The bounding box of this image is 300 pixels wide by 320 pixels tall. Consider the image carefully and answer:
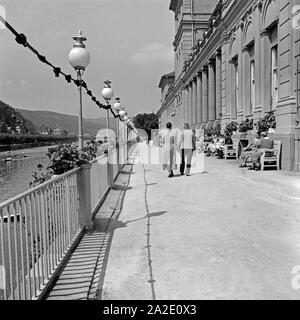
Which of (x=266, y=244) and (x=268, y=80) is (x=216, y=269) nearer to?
(x=266, y=244)

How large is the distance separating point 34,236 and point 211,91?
101 feet

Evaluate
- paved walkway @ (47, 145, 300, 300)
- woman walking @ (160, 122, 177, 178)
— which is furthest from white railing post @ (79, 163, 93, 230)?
woman walking @ (160, 122, 177, 178)

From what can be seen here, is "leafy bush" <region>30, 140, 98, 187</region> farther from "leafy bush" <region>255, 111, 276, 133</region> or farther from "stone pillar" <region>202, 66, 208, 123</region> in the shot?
"stone pillar" <region>202, 66, 208, 123</region>

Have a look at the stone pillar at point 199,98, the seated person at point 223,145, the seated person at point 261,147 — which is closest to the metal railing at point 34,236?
the seated person at point 261,147

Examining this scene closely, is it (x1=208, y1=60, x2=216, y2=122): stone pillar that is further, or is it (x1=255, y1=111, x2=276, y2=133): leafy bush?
(x1=208, y1=60, x2=216, y2=122): stone pillar

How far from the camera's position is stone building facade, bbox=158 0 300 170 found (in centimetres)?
1362

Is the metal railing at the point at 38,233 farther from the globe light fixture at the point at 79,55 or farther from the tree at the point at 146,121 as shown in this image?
the tree at the point at 146,121

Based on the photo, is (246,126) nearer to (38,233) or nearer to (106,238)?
(106,238)

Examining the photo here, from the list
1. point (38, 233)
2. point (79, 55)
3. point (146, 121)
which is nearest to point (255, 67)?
point (79, 55)

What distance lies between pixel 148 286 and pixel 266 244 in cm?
204

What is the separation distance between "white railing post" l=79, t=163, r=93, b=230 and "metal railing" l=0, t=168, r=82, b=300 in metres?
0.76

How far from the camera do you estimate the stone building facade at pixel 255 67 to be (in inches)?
536

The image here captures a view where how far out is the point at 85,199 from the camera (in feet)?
20.7
